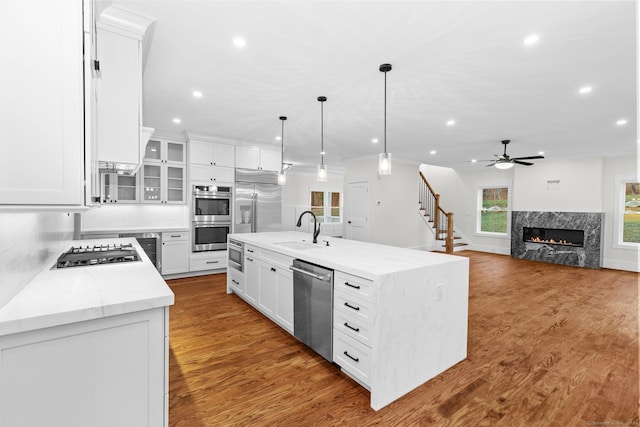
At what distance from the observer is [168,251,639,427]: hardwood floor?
191cm

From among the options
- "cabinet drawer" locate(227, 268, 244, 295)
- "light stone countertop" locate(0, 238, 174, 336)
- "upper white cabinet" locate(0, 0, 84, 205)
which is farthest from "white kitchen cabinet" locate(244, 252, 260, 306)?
"upper white cabinet" locate(0, 0, 84, 205)

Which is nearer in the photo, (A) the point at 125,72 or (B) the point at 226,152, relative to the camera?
(A) the point at 125,72

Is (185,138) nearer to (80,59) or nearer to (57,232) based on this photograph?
(57,232)

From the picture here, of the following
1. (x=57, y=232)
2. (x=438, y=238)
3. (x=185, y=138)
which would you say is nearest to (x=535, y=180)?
(x=438, y=238)

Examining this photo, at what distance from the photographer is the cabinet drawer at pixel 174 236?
5125 millimetres

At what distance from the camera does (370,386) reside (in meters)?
1.98

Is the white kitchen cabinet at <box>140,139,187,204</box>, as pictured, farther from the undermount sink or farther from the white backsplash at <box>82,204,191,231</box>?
the undermount sink

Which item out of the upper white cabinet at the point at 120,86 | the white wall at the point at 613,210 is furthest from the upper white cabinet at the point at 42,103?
the white wall at the point at 613,210

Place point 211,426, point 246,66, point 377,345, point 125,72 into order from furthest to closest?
point 246,66 < point 125,72 < point 377,345 < point 211,426

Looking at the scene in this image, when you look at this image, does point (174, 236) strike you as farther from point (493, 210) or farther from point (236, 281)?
point (493, 210)

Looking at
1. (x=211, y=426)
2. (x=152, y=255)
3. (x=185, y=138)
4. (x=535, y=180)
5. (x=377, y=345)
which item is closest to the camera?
(x=211, y=426)

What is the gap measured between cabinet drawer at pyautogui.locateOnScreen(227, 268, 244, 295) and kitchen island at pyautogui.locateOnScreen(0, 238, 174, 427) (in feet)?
8.51

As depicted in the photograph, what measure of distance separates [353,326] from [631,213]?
8.07m

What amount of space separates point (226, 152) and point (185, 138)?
751mm
